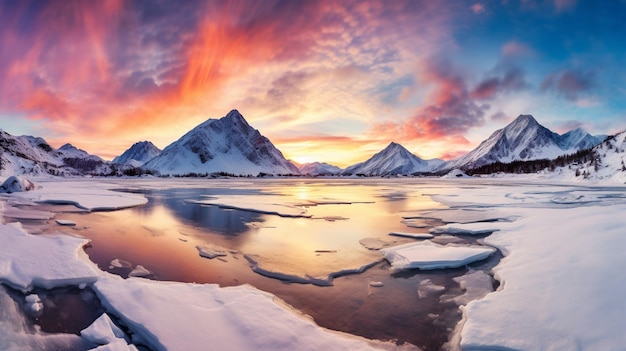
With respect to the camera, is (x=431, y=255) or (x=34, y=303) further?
(x=431, y=255)

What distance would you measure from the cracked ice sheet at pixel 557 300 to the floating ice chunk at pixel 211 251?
8.53 m

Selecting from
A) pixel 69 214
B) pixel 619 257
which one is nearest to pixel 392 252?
→ pixel 619 257

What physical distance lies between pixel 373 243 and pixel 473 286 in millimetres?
5364

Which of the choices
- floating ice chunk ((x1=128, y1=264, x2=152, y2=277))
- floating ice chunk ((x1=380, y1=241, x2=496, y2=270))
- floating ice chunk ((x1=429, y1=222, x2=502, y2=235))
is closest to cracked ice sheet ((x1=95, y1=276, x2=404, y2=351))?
floating ice chunk ((x1=128, y1=264, x2=152, y2=277))

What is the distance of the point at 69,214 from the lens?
21922mm

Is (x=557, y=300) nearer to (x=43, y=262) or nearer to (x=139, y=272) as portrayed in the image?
(x=139, y=272)

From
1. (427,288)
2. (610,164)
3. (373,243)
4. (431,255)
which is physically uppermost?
(610,164)

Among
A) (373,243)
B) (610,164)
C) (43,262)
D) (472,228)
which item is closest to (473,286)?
(373,243)

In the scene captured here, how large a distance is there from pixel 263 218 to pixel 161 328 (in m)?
15.0

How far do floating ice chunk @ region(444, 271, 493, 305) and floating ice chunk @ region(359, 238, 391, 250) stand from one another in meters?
3.91

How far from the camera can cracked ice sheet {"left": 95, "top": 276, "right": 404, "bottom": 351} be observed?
5.67 meters

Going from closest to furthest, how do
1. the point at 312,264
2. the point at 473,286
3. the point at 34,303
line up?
the point at 34,303 < the point at 473,286 < the point at 312,264

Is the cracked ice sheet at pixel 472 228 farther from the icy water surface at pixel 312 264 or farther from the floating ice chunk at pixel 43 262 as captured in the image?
the floating ice chunk at pixel 43 262

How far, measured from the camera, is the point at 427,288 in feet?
28.6
